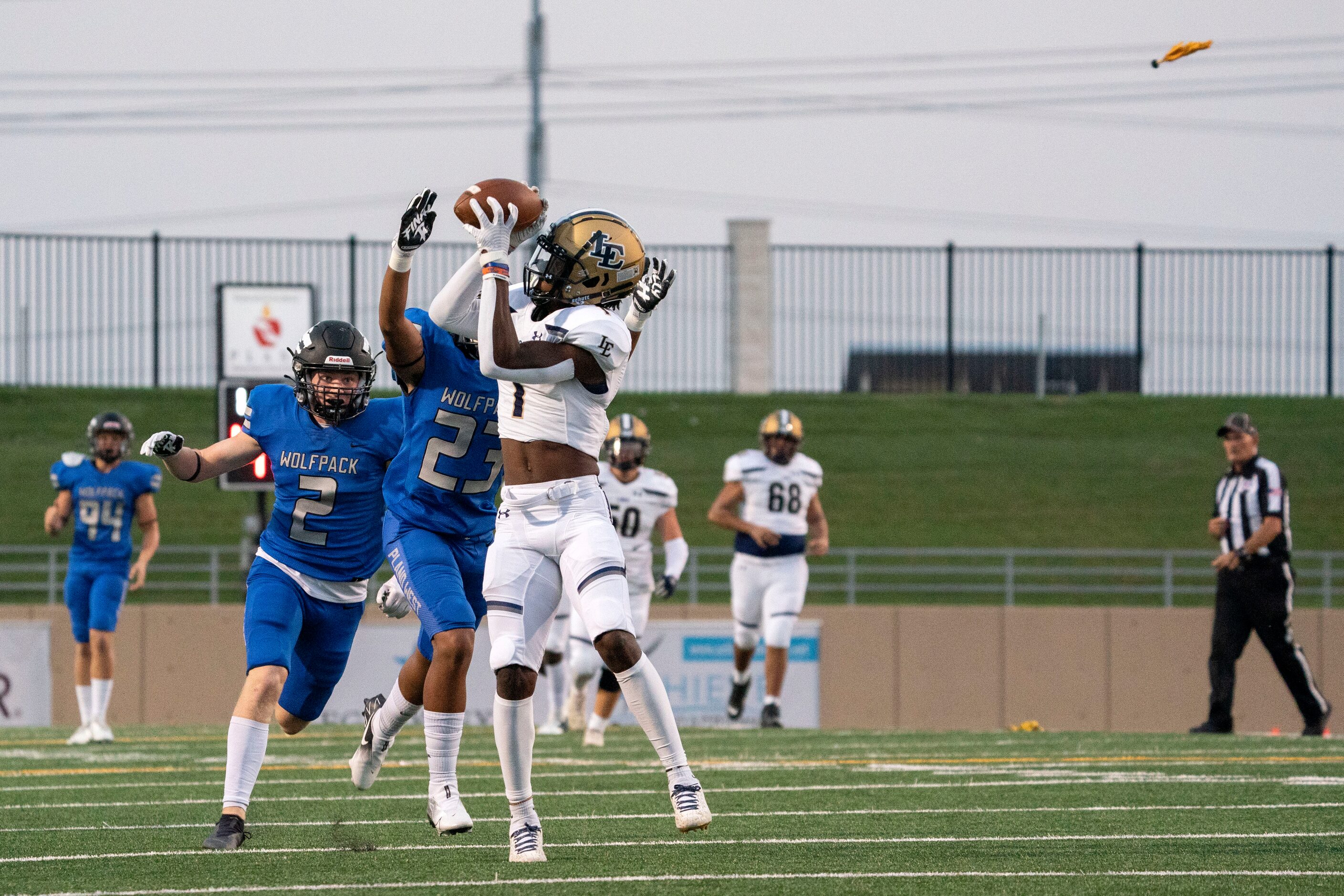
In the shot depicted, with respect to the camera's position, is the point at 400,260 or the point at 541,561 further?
the point at 400,260

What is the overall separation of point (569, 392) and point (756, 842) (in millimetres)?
1553

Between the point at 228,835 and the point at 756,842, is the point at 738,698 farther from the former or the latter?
the point at 228,835

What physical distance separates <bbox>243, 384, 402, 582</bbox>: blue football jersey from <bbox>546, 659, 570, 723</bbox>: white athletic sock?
6597 millimetres

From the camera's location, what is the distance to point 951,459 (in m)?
23.3

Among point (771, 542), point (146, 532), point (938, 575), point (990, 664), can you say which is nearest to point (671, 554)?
point (771, 542)

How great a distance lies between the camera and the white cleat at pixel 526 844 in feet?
16.4

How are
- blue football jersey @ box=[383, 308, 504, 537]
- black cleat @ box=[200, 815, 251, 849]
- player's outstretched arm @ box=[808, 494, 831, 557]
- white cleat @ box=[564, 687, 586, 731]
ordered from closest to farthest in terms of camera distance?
black cleat @ box=[200, 815, 251, 849] → blue football jersey @ box=[383, 308, 504, 537] → white cleat @ box=[564, 687, 586, 731] → player's outstretched arm @ box=[808, 494, 831, 557]

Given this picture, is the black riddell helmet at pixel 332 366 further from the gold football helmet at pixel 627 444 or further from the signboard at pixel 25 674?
the signboard at pixel 25 674

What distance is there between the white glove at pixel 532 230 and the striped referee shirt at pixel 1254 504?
7.32 metres

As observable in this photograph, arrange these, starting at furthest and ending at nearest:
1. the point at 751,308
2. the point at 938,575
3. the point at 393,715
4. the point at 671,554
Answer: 1. the point at 751,308
2. the point at 938,575
3. the point at 671,554
4. the point at 393,715

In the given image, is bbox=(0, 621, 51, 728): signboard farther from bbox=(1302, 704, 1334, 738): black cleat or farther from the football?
the football

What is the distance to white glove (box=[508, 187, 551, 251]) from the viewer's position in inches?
216

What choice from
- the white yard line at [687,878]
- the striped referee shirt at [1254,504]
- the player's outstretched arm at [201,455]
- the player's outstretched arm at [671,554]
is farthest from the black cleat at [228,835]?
the striped referee shirt at [1254,504]

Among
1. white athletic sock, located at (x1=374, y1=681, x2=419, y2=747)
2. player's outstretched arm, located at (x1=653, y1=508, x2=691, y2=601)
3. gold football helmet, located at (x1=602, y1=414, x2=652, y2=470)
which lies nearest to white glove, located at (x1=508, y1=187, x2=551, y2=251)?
white athletic sock, located at (x1=374, y1=681, x2=419, y2=747)
